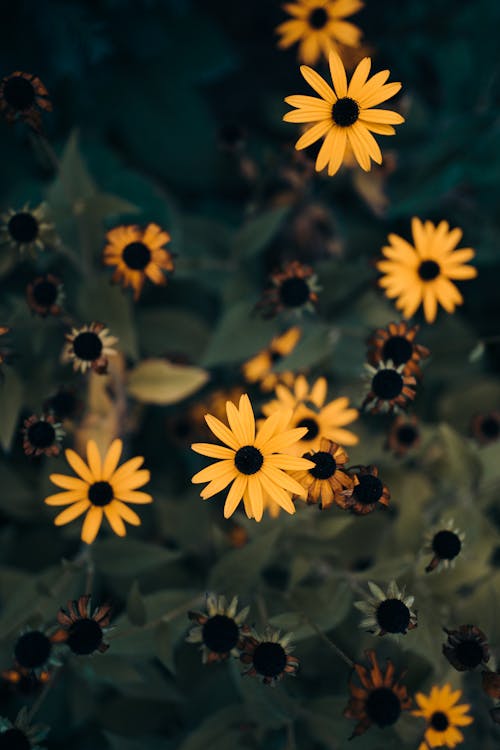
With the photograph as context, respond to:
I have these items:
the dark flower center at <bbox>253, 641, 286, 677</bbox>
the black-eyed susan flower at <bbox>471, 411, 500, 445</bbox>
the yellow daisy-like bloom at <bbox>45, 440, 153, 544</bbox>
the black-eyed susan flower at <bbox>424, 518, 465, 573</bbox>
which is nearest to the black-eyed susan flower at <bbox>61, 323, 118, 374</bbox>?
the yellow daisy-like bloom at <bbox>45, 440, 153, 544</bbox>

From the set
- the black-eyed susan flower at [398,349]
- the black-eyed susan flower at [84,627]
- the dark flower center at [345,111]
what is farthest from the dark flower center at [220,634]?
the dark flower center at [345,111]

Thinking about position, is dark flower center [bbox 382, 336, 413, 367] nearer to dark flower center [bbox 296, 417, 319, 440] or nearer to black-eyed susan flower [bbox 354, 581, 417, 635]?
dark flower center [bbox 296, 417, 319, 440]

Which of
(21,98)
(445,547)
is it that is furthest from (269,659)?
(21,98)

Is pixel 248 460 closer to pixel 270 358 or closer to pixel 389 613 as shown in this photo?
pixel 389 613

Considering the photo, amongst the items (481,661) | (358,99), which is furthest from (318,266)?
(481,661)

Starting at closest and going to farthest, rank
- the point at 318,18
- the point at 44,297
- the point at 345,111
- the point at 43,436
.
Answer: the point at 345,111, the point at 43,436, the point at 44,297, the point at 318,18

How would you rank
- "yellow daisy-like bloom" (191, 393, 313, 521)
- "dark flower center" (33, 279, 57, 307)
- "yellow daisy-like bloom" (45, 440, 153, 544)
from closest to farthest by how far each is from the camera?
"yellow daisy-like bloom" (191, 393, 313, 521) → "yellow daisy-like bloom" (45, 440, 153, 544) → "dark flower center" (33, 279, 57, 307)
